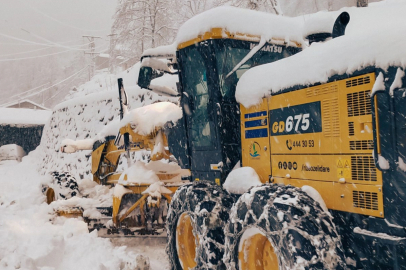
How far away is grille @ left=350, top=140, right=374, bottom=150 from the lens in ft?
10.4

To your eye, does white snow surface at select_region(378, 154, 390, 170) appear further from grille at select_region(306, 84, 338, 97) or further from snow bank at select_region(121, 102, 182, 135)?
snow bank at select_region(121, 102, 182, 135)

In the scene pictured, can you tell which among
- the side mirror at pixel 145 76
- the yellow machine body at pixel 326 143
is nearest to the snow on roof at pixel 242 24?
the side mirror at pixel 145 76

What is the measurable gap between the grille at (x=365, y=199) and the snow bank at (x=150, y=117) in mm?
3610

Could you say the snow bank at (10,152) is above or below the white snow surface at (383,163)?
above

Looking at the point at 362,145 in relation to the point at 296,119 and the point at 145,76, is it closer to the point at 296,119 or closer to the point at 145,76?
the point at 296,119

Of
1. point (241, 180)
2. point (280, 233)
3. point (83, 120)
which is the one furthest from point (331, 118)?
point (83, 120)

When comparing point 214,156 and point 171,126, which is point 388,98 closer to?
→ point 214,156

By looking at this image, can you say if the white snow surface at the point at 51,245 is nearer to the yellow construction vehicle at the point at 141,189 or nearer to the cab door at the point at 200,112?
the yellow construction vehicle at the point at 141,189

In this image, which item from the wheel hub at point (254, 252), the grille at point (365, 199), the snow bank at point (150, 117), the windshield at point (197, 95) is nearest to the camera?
the grille at point (365, 199)

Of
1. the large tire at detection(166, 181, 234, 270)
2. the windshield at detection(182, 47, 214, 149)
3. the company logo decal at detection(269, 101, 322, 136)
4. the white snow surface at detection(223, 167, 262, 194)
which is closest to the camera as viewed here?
the company logo decal at detection(269, 101, 322, 136)

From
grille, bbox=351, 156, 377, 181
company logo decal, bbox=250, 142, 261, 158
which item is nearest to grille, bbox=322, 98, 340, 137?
grille, bbox=351, 156, 377, 181

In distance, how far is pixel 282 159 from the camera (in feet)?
13.6

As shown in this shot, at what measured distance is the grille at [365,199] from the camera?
315 cm

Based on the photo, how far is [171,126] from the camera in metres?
6.29
